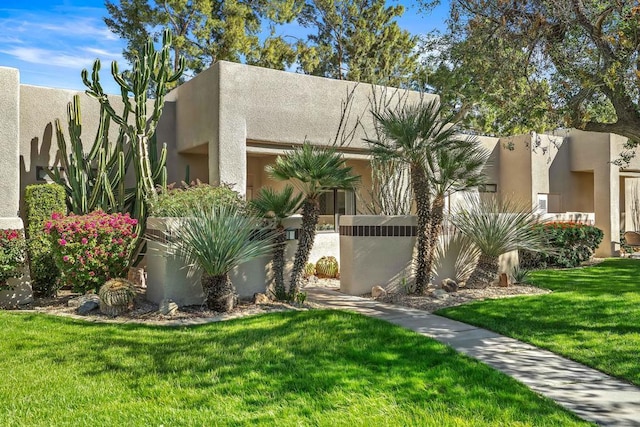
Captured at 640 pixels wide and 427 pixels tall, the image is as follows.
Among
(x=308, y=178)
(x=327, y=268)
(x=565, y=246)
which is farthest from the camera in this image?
(x=565, y=246)

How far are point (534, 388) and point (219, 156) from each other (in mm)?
9272

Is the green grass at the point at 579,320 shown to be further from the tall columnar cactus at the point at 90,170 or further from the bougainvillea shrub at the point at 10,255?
the bougainvillea shrub at the point at 10,255

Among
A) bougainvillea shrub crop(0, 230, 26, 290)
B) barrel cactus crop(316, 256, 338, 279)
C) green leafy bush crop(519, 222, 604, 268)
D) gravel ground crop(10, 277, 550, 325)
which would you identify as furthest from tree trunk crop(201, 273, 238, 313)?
green leafy bush crop(519, 222, 604, 268)

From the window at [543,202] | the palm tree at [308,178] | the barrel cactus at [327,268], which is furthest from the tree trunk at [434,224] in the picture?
the window at [543,202]

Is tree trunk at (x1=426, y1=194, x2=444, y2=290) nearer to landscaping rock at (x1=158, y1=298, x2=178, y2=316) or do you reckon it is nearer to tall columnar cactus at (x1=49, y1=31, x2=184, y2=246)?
landscaping rock at (x1=158, y1=298, x2=178, y2=316)

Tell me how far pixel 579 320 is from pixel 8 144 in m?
12.0

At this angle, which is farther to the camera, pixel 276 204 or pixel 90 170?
pixel 90 170

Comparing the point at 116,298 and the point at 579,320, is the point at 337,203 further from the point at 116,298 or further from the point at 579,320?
the point at 579,320

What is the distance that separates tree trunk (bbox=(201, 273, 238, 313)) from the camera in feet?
29.5

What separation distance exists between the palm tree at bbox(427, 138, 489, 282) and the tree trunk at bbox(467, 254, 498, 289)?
1239 millimetres

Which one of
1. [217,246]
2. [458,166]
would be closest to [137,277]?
[217,246]

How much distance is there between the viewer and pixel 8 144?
10.9m

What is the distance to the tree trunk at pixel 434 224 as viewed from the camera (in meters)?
10.8

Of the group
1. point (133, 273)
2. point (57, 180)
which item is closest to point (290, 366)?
point (133, 273)
